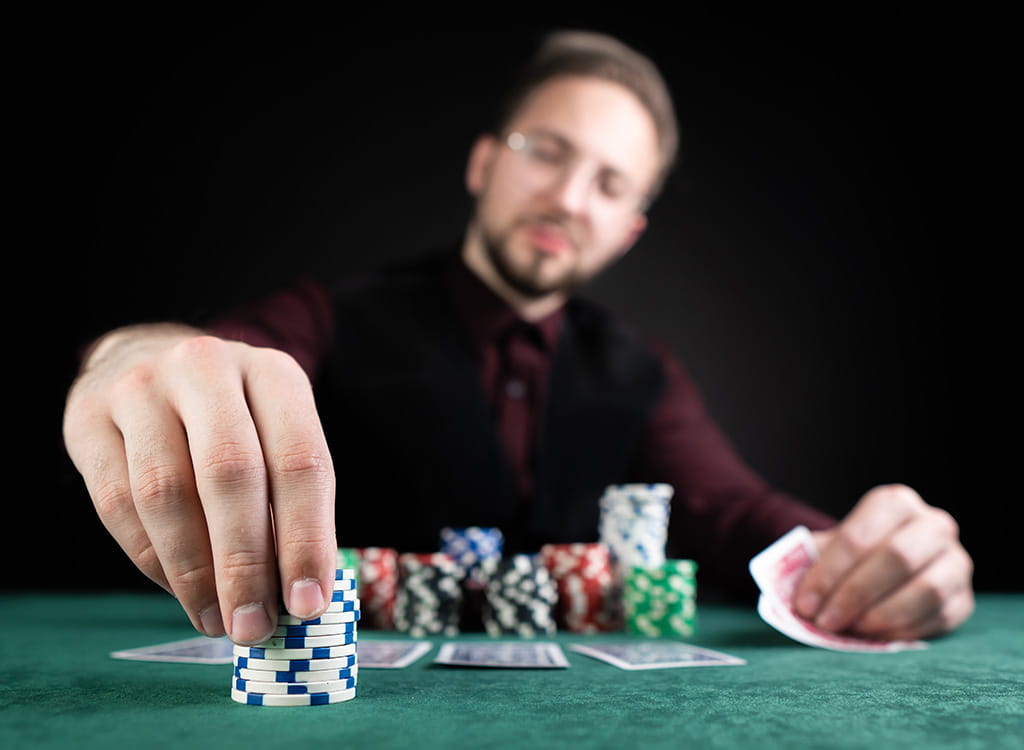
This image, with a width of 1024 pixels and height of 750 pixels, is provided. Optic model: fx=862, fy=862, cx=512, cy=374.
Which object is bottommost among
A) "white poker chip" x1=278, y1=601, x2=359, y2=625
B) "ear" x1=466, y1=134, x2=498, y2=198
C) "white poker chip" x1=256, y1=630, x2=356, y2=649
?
"white poker chip" x1=256, y1=630, x2=356, y2=649

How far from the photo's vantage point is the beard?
3.00 metres

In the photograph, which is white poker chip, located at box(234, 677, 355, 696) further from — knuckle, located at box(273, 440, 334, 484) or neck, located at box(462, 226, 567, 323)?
neck, located at box(462, 226, 567, 323)

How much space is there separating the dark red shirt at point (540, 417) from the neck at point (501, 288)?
2.1 inches

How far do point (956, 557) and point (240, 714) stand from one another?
5.03 ft

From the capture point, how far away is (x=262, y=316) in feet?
8.91

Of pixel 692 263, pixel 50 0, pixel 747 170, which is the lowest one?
pixel 692 263

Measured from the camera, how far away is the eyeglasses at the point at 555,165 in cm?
297

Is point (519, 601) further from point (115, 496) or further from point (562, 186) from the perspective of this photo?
point (562, 186)

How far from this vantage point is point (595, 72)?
319cm

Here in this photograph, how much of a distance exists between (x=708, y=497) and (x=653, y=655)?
65.0 inches

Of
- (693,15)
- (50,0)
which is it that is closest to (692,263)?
(693,15)

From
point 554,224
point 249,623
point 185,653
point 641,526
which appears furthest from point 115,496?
point 554,224

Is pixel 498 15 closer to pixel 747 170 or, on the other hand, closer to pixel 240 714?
pixel 747 170

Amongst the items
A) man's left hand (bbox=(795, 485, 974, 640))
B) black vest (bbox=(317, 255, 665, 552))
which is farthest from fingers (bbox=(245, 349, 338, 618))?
black vest (bbox=(317, 255, 665, 552))
